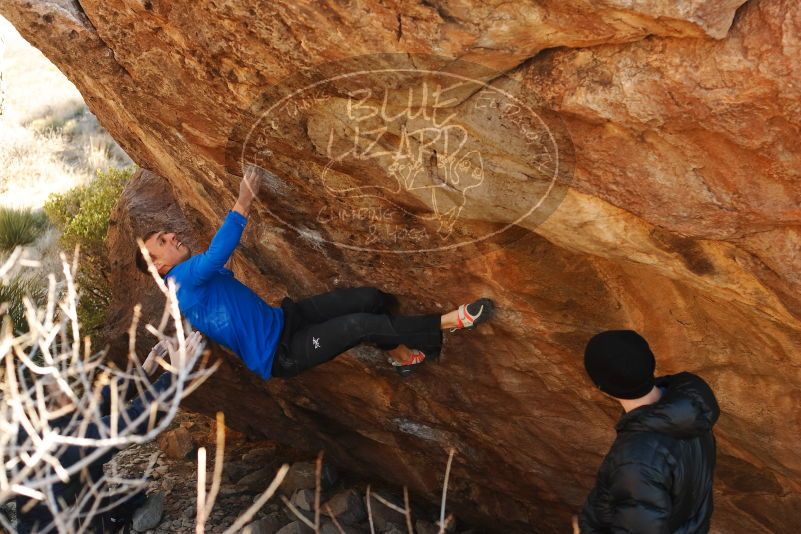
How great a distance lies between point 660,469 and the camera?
9.42ft

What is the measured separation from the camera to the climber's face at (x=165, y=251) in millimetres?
4715

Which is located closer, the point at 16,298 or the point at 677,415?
the point at 677,415

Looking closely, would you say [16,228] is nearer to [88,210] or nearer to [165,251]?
[88,210]

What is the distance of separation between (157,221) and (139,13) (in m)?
3.05

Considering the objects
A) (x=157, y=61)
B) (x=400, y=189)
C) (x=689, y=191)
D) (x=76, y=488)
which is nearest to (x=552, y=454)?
(x=400, y=189)

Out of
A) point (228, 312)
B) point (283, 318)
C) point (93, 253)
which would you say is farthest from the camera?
point (93, 253)

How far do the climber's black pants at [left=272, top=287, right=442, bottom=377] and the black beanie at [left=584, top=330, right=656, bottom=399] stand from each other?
1763 millimetres

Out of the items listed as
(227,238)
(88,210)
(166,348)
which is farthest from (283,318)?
(88,210)

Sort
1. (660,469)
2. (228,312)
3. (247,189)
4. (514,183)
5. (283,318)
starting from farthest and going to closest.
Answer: (283,318)
(228,312)
(247,189)
(514,183)
(660,469)

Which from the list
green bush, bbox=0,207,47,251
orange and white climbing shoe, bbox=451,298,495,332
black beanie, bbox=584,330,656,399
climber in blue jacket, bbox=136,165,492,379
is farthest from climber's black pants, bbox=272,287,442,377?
green bush, bbox=0,207,47,251

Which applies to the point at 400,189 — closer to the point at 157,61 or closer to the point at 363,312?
the point at 363,312

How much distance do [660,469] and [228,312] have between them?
107 inches

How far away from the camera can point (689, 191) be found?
131 inches

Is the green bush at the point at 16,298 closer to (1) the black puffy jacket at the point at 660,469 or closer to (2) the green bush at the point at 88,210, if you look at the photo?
(2) the green bush at the point at 88,210
